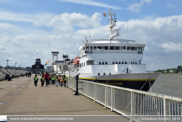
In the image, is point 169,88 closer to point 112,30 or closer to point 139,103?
point 112,30

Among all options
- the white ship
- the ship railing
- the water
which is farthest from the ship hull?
the water

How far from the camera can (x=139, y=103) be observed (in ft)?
23.0

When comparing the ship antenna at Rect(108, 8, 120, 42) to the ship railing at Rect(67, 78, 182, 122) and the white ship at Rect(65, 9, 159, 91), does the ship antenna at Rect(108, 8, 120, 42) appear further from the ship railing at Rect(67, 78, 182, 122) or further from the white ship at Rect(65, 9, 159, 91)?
the ship railing at Rect(67, 78, 182, 122)

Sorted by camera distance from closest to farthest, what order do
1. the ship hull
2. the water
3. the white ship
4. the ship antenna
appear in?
the ship hull → the white ship → the ship antenna → the water

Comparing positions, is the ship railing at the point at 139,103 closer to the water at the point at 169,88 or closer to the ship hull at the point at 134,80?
the ship hull at the point at 134,80

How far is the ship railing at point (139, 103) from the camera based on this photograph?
541cm

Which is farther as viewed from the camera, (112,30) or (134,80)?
(112,30)

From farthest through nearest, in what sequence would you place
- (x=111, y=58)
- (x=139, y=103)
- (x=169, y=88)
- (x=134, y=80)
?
(x=169, y=88) < (x=111, y=58) < (x=134, y=80) < (x=139, y=103)

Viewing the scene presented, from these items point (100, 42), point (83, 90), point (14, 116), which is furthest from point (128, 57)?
point (14, 116)

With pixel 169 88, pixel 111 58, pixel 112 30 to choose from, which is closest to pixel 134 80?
pixel 111 58

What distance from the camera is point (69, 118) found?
25.3ft

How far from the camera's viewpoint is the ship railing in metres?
5.41

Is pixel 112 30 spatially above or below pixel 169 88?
above

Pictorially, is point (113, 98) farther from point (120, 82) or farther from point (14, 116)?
point (120, 82)
